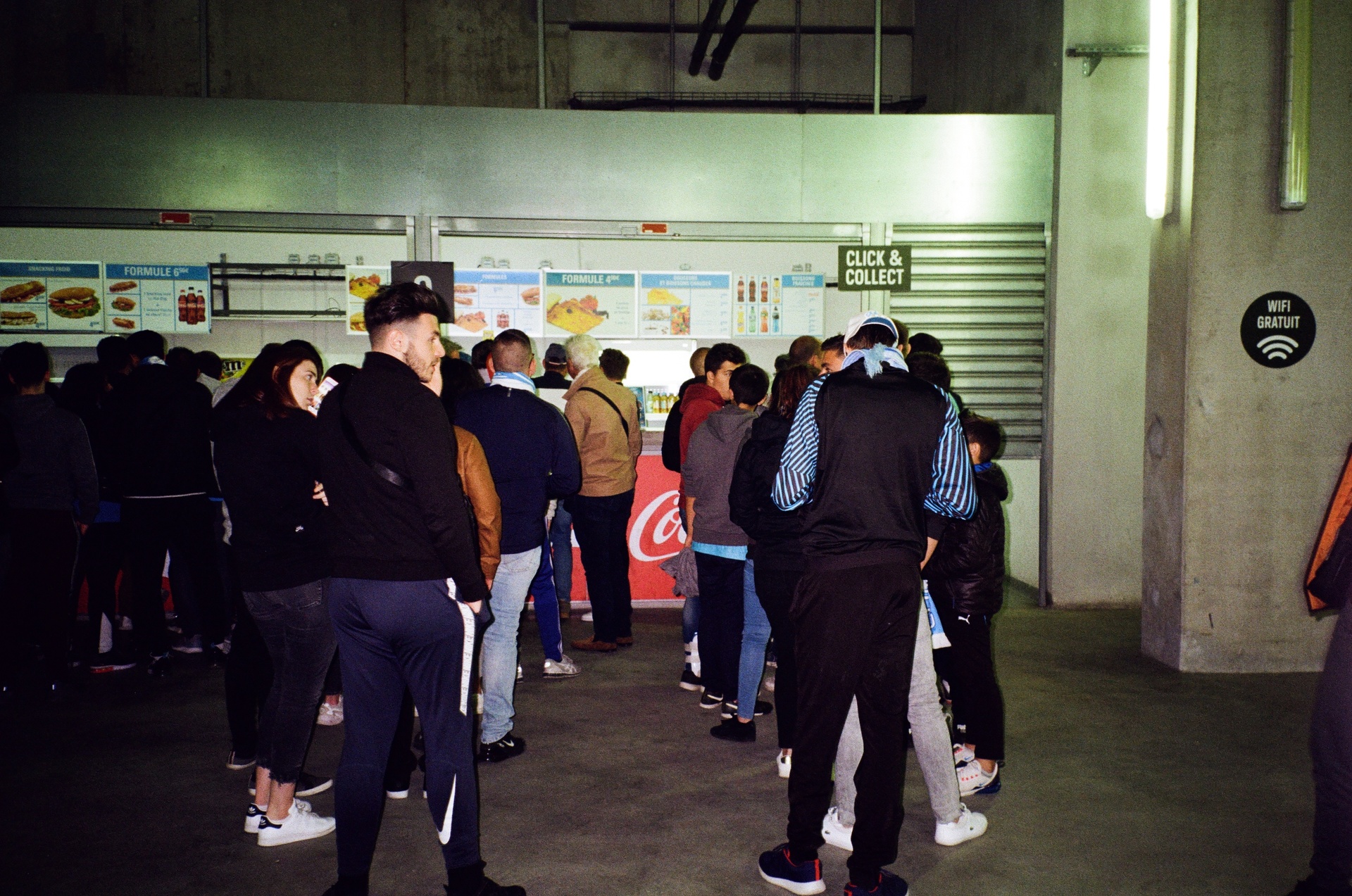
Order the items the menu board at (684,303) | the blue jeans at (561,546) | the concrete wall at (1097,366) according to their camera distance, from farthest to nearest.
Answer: the menu board at (684,303)
the concrete wall at (1097,366)
the blue jeans at (561,546)

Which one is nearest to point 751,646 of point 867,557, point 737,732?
point 737,732

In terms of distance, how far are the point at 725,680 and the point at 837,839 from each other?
4.65ft

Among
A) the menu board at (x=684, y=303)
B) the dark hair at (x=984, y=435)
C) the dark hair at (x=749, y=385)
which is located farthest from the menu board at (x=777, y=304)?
the dark hair at (x=984, y=435)

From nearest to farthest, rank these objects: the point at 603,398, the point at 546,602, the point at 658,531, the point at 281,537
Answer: the point at 281,537
the point at 546,602
the point at 603,398
the point at 658,531

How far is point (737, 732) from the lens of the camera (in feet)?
15.4

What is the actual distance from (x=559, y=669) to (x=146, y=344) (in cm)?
293

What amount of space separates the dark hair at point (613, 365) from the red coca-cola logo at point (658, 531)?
1.06 meters

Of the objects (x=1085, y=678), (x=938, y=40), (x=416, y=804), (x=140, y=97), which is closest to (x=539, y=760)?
(x=416, y=804)

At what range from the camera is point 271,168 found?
307 inches

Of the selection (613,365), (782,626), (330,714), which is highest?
(613,365)

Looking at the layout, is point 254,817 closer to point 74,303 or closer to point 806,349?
point 806,349

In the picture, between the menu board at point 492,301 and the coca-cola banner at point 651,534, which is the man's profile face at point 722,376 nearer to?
the coca-cola banner at point 651,534

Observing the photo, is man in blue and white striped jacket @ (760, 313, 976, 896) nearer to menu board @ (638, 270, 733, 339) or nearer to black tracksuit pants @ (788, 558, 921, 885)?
black tracksuit pants @ (788, 558, 921, 885)

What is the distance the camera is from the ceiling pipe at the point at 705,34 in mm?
10445
